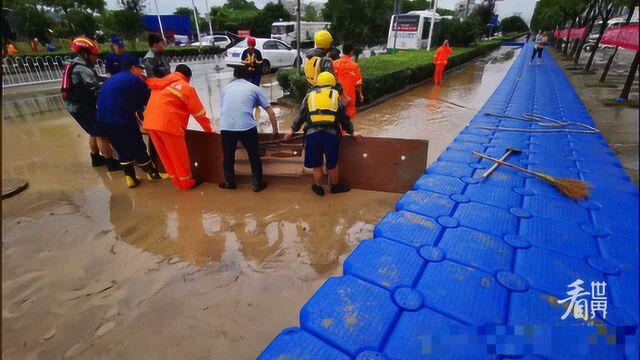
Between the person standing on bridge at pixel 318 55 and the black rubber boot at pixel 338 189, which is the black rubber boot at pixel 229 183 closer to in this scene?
the black rubber boot at pixel 338 189

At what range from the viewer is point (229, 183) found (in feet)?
13.4

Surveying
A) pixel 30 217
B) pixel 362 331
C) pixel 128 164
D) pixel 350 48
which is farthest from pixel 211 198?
pixel 350 48

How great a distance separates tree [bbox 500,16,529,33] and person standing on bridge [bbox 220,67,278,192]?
85.3m

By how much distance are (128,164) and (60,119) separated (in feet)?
15.1

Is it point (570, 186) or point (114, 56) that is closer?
point (570, 186)

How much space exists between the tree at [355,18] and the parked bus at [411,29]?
20.6 ft

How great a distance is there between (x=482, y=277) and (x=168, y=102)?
340 centimetres

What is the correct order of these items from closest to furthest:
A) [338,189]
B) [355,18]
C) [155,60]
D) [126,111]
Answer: [126,111], [338,189], [155,60], [355,18]

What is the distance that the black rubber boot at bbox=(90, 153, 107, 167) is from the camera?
4.75 m

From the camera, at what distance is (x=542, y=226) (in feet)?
8.75

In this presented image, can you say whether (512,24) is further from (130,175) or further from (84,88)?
(130,175)

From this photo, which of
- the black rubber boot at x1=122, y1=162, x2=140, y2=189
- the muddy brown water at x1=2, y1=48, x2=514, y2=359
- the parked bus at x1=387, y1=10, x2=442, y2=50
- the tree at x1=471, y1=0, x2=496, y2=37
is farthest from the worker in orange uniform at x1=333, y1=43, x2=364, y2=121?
the tree at x1=471, y1=0, x2=496, y2=37

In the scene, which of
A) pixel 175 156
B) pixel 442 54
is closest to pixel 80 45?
pixel 175 156

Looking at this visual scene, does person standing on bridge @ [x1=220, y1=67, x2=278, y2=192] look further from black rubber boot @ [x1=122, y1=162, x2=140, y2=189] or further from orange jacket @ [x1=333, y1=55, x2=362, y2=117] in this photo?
orange jacket @ [x1=333, y1=55, x2=362, y2=117]
